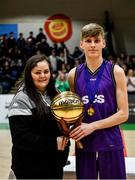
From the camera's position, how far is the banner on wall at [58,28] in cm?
1438

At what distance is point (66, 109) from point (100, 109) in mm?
313

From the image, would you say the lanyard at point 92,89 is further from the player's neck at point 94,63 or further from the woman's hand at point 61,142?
the woman's hand at point 61,142

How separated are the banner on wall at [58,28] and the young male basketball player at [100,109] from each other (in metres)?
12.0

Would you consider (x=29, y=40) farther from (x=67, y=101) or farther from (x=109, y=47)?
(x=67, y=101)

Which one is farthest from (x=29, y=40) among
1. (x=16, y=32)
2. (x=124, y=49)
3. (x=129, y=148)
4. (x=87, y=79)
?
(x=87, y=79)

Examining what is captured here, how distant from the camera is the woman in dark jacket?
7.20 feet

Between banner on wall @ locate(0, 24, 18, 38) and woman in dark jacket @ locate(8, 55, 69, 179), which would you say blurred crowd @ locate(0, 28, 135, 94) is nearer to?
banner on wall @ locate(0, 24, 18, 38)

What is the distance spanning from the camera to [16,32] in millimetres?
17672

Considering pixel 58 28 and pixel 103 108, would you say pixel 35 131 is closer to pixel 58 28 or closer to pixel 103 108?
pixel 103 108

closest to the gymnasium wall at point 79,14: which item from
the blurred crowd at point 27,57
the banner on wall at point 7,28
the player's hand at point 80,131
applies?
the banner on wall at point 7,28

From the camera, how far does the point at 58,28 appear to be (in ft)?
47.5

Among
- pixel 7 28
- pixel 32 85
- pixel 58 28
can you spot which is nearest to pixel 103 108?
pixel 32 85

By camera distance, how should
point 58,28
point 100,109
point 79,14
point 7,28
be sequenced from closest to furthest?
point 100,109
point 58,28
point 79,14
point 7,28

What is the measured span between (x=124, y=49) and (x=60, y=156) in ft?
50.5
